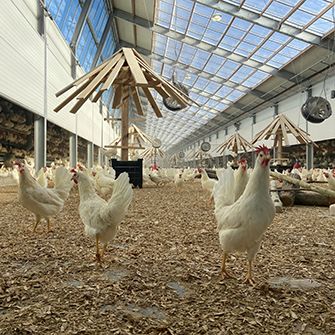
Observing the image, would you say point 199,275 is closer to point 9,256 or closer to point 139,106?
point 9,256

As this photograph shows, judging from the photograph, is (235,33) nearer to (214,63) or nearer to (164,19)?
(164,19)

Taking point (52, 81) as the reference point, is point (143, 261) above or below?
below

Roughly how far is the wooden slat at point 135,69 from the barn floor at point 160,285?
261cm

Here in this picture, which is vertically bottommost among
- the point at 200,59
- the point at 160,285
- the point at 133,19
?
the point at 160,285

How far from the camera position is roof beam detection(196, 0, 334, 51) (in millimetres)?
11203

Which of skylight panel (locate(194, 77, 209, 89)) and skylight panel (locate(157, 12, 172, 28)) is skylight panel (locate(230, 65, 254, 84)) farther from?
skylight panel (locate(157, 12, 172, 28))

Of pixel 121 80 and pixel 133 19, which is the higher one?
pixel 133 19

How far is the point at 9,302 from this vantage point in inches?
71.6

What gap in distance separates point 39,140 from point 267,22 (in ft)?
27.2

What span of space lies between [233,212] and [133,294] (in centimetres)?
79

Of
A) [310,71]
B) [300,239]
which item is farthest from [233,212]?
[310,71]

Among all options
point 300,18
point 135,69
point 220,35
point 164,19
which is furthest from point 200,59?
point 135,69

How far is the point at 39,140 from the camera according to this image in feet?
32.3

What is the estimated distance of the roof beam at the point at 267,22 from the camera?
11.2 metres
